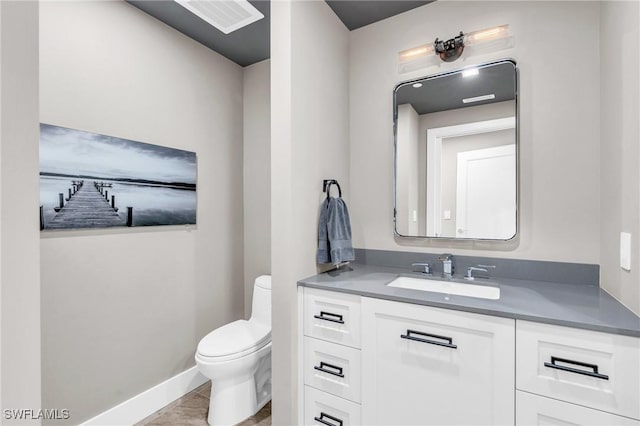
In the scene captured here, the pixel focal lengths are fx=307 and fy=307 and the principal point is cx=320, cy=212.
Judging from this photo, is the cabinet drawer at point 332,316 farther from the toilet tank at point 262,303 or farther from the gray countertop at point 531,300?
the toilet tank at point 262,303

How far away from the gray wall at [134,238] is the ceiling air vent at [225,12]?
0.38 meters

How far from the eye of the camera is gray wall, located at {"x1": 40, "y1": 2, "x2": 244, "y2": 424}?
5.21 ft

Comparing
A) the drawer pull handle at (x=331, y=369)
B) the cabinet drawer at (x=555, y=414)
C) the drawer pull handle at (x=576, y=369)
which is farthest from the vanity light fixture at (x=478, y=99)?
the drawer pull handle at (x=331, y=369)

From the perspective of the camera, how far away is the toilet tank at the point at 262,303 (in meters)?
2.17

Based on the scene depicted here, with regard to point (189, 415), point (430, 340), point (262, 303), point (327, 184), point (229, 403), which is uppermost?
point (327, 184)

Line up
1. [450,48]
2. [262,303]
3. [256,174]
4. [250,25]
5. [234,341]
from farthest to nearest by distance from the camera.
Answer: [256,174] → [262,303] → [250,25] → [234,341] → [450,48]

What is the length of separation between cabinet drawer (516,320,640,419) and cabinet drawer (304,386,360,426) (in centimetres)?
74

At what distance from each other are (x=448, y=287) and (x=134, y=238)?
1.89 m

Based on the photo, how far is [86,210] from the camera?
1.67m

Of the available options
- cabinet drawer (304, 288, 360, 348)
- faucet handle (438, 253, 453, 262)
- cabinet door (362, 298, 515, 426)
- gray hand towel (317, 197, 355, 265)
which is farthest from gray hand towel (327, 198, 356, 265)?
faucet handle (438, 253, 453, 262)

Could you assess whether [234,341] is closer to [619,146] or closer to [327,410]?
[327,410]

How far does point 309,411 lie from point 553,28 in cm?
233

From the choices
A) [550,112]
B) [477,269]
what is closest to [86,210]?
[477,269]

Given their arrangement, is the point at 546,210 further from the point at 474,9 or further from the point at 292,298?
the point at 292,298
